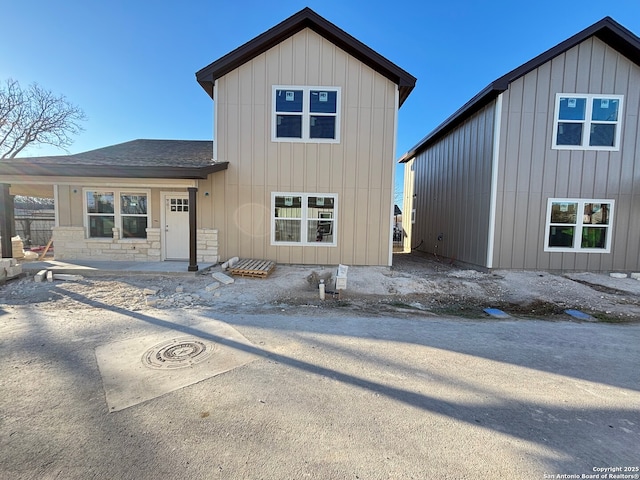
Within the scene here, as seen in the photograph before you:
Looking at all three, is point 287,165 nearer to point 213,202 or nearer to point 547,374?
point 213,202

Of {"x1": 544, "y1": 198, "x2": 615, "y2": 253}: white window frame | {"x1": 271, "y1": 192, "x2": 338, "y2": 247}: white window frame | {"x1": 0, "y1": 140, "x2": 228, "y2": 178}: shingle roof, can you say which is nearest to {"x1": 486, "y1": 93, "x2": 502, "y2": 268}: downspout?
{"x1": 544, "y1": 198, "x2": 615, "y2": 253}: white window frame

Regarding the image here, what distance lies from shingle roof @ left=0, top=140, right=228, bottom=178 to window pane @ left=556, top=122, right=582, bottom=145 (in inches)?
395

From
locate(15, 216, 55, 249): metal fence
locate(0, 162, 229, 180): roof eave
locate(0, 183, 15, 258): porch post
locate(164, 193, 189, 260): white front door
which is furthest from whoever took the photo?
locate(15, 216, 55, 249): metal fence

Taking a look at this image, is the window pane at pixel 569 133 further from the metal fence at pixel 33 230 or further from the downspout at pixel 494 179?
the metal fence at pixel 33 230

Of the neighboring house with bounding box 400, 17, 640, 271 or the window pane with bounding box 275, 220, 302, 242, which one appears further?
the window pane with bounding box 275, 220, 302, 242

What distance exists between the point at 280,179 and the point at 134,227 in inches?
187

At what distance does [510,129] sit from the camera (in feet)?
30.1

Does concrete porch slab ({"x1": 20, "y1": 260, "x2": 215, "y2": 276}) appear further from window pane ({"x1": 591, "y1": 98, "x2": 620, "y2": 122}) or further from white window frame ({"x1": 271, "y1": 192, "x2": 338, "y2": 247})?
window pane ({"x1": 591, "y1": 98, "x2": 620, "y2": 122})

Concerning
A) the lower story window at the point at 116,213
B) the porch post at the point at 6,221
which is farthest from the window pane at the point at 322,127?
the porch post at the point at 6,221

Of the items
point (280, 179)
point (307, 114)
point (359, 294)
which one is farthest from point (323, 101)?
point (359, 294)

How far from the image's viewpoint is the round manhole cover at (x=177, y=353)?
3.31 metres

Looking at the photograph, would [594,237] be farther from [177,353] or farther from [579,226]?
[177,353]

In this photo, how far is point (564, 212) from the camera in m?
9.31

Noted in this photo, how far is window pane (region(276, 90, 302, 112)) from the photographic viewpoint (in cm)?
916
